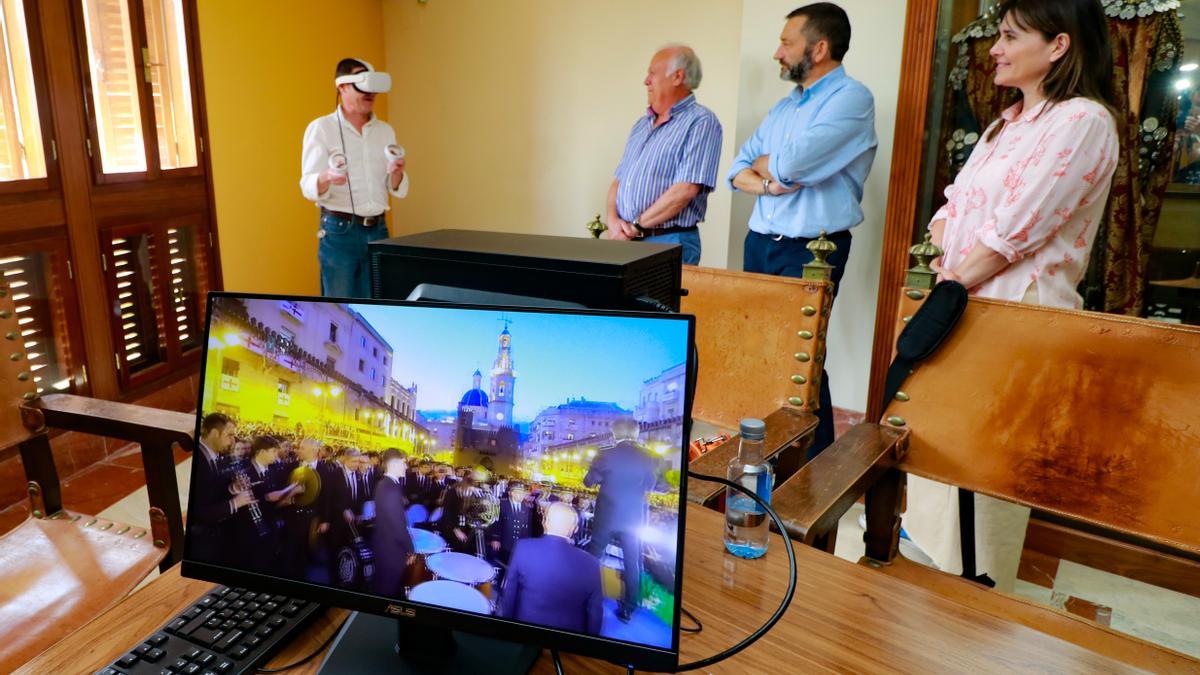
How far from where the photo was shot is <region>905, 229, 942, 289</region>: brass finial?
133 cm

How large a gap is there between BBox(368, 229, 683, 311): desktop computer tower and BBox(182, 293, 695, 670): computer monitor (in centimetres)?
21

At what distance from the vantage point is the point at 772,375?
1.50 metres

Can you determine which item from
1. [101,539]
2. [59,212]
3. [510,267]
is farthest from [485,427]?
[59,212]

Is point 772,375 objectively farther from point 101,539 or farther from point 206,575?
point 101,539

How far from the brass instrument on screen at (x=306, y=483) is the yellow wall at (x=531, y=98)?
2.75 metres

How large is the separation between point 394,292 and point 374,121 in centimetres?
269

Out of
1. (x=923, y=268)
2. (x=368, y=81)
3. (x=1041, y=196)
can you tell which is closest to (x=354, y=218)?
(x=368, y=81)

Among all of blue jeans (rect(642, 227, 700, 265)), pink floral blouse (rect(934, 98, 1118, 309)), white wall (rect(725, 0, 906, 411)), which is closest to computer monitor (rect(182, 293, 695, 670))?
pink floral blouse (rect(934, 98, 1118, 309))

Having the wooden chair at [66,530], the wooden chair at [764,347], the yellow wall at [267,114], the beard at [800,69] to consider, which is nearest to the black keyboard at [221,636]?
the wooden chair at [66,530]

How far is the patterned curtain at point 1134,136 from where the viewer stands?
6.66ft

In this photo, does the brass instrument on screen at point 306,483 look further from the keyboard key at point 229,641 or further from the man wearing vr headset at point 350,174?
Result: the man wearing vr headset at point 350,174

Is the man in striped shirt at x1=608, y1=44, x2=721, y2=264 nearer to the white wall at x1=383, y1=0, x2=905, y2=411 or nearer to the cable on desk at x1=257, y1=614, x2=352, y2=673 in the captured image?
the white wall at x1=383, y1=0, x2=905, y2=411

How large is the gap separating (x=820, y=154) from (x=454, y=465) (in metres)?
1.96

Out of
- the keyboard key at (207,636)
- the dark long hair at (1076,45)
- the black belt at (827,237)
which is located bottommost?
the keyboard key at (207,636)
